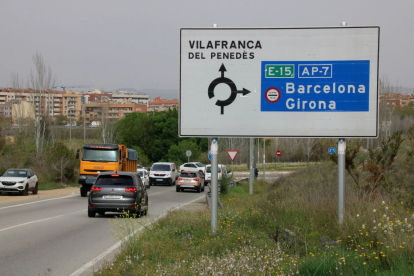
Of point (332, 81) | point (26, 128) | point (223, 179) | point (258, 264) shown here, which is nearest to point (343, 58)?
point (332, 81)

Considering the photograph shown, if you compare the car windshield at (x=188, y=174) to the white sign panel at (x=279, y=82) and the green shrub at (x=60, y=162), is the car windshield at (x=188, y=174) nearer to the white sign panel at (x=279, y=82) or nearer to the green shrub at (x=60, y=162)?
the green shrub at (x=60, y=162)

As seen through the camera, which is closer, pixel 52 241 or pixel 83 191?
pixel 52 241

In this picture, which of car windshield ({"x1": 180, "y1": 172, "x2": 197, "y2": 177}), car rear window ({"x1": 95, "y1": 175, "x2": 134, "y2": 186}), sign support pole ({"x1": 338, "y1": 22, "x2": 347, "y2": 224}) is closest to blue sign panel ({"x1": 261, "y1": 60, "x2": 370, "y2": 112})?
sign support pole ({"x1": 338, "y1": 22, "x2": 347, "y2": 224})

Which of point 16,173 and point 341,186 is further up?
point 341,186

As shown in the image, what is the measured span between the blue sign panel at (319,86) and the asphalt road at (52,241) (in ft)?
13.4

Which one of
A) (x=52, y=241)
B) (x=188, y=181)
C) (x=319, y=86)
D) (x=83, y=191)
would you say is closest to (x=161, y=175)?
(x=188, y=181)

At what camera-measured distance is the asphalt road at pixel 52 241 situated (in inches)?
340

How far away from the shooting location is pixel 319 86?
987 cm

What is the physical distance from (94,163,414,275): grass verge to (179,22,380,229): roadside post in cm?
168

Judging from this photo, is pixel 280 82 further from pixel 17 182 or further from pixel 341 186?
pixel 17 182

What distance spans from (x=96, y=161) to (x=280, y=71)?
20456mm

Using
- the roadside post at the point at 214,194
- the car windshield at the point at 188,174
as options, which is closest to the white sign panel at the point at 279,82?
the roadside post at the point at 214,194

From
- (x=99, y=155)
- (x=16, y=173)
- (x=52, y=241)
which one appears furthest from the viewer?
(x=16, y=173)

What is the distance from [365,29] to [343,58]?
748 mm
